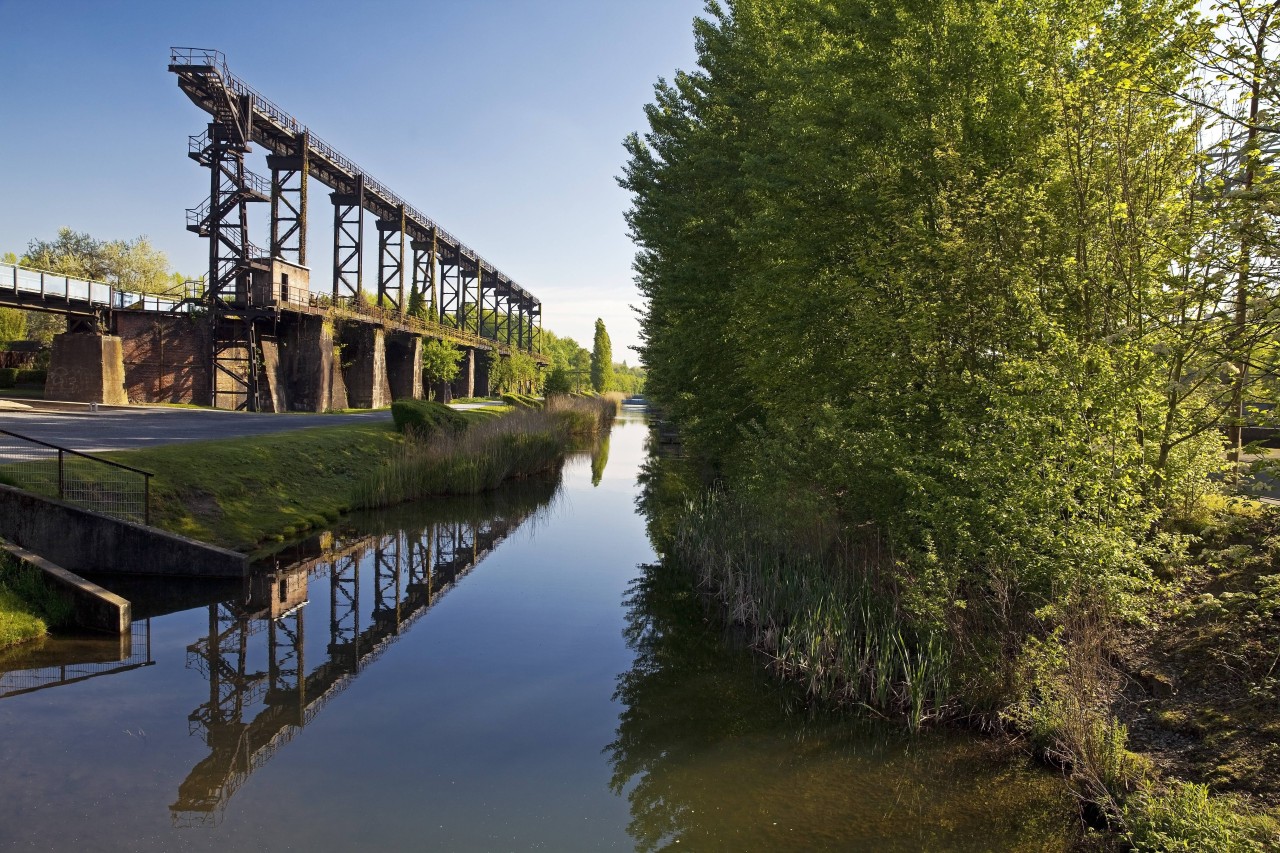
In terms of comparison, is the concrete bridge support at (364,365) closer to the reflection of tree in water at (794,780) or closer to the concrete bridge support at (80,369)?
the concrete bridge support at (80,369)

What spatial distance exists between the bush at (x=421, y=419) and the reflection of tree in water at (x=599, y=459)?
19.6ft

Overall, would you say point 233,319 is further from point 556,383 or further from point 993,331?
point 993,331

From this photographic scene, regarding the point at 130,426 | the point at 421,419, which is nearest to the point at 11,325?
the point at 130,426

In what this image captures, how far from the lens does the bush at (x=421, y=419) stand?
2505 cm

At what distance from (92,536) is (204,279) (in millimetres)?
Result: 32355

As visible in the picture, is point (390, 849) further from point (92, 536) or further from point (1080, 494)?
point (92, 536)

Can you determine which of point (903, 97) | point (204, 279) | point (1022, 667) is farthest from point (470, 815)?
point (204, 279)

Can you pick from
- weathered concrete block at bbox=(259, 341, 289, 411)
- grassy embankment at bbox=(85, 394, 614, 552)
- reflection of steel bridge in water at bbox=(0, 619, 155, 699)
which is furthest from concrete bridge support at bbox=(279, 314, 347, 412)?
reflection of steel bridge in water at bbox=(0, 619, 155, 699)

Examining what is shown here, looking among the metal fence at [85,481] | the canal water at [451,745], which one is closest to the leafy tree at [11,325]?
the metal fence at [85,481]

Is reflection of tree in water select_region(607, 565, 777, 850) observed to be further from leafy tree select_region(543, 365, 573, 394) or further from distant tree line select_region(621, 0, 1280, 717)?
leafy tree select_region(543, 365, 573, 394)

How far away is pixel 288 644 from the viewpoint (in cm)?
1036

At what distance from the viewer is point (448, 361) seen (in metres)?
55.9

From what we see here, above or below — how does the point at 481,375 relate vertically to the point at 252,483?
above

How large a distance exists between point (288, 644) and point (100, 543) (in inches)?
176
